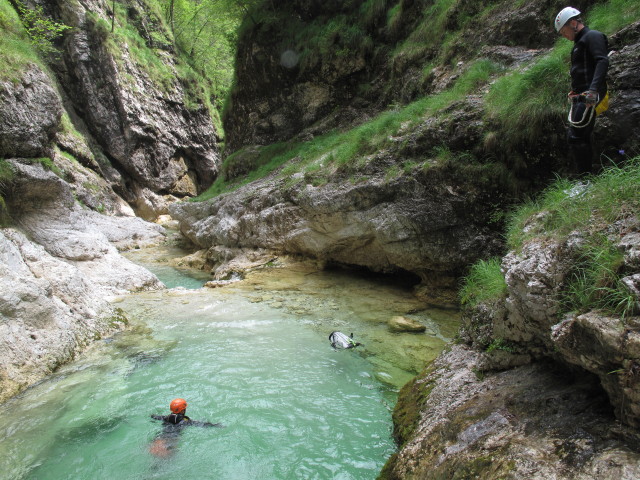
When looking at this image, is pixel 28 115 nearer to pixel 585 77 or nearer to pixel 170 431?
pixel 170 431

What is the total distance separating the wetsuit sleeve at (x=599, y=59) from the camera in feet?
11.4

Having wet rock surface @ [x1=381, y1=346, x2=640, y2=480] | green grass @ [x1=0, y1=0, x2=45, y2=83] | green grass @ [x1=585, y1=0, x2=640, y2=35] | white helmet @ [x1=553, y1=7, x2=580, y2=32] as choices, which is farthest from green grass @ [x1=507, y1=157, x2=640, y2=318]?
green grass @ [x1=0, y1=0, x2=45, y2=83]

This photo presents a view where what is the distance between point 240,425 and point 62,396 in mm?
2122

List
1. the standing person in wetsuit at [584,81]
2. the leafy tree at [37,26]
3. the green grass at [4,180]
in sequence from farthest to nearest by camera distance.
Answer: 1. the leafy tree at [37,26]
2. the green grass at [4,180]
3. the standing person in wetsuit at [584,81]

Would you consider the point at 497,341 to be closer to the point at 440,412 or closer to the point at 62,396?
the point at 440,412

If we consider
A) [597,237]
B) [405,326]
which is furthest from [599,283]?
[405,326]

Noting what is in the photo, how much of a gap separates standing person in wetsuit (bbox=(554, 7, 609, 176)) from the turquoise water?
10.2 ft

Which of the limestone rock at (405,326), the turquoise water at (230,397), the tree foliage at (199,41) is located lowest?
the limestone rock at (405,326)

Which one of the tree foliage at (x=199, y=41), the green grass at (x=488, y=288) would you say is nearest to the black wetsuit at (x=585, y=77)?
the green grass at (x=488, y=288)

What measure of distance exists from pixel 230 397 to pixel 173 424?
0.67 metres

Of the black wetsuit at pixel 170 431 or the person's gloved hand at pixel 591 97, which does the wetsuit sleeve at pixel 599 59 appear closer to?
the person's gloved hand at pixel 591 97

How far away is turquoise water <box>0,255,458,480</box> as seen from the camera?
308cm

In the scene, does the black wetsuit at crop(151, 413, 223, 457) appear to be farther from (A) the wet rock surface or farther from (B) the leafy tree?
(B) the leafy tree

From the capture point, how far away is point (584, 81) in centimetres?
379
